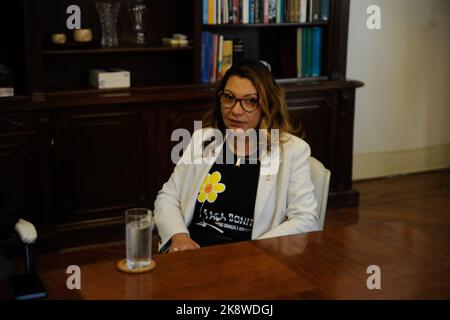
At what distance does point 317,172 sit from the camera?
97.8 inches

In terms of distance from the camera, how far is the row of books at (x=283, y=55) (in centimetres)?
431

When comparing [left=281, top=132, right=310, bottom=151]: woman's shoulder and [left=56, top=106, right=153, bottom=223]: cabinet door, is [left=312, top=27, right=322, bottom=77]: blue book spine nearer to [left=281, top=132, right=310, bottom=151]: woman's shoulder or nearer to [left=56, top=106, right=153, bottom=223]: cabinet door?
[left=56, top=106, right=153, bottom=223]: cabinet door

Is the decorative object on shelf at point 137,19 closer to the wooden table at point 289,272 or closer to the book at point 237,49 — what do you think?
the book at point 237,49

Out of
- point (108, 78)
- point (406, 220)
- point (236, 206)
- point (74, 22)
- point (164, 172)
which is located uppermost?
point (74, 22)

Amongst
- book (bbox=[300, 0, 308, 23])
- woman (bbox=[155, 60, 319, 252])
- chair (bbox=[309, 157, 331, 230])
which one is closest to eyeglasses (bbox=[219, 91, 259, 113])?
woman (bbox=[155, 60, 319, 252])

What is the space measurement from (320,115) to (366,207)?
70cm

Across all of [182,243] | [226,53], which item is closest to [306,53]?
[226,53]

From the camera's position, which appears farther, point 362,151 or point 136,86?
point 362,151

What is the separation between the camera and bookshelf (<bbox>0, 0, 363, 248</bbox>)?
12.4 ft

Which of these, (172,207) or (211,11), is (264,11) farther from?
(172,207)
